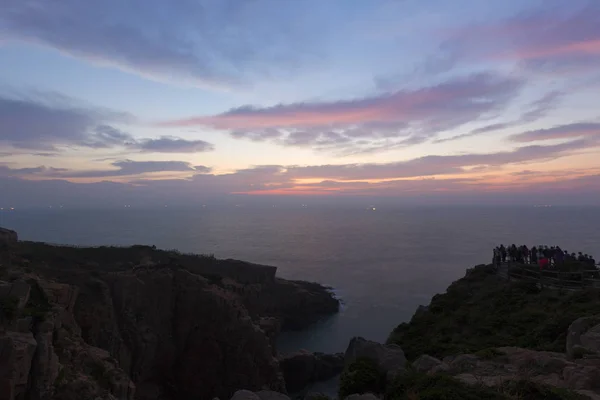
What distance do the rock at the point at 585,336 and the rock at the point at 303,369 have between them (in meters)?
27.4

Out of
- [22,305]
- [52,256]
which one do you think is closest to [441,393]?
[22,305]

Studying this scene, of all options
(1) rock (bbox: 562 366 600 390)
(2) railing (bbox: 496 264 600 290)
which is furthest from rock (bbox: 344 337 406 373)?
(2) railing (bbox: 496 264 600 290)

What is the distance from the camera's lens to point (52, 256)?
38.2 meters

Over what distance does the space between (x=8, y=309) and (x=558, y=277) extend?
28.3m

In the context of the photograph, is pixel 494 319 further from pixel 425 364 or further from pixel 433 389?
pixel 433 389

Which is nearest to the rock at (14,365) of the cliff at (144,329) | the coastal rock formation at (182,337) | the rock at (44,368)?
the rock at (44,368)

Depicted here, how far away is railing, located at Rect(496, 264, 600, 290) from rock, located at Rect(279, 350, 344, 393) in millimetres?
20120

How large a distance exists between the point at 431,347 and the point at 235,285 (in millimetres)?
21563

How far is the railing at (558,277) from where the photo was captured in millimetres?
21922

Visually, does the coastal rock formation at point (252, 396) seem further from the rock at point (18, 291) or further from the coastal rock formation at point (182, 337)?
the coastal rock formation at point (182, 337)

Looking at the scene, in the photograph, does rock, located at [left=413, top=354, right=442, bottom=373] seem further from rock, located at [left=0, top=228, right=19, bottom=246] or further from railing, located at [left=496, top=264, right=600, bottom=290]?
rock, located at [left=0, top=228, right=19, bottom=246]

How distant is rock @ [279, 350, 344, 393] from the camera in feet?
120

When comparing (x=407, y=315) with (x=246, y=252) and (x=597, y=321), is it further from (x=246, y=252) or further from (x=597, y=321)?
(x=246, y=252)

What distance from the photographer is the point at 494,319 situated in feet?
67.4
